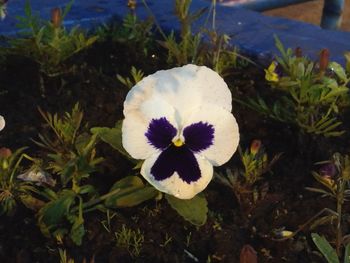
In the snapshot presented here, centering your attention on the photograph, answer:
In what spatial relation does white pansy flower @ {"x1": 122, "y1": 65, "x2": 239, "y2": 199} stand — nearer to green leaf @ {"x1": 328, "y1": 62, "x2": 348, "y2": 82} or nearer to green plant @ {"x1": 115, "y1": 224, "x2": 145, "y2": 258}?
green plant @ {"x1": 115, "y1": 224, "x2": 145, "y2": 258}

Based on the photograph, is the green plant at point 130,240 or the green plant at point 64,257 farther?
the green plant at point 130,240

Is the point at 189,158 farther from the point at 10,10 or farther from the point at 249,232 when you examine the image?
the point at 10,10

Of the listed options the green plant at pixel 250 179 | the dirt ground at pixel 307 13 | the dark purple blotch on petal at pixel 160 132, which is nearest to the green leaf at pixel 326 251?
the green plant at pixel 250 179

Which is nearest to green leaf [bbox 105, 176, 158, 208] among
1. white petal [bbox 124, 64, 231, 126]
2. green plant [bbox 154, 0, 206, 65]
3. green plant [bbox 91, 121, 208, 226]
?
green plant [bbox 91, 121, 208, 226]

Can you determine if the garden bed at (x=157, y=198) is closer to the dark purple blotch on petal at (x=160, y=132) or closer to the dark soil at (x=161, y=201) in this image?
the dark soil at (x=161, y=201)

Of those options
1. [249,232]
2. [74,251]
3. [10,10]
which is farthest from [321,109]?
[10,10]

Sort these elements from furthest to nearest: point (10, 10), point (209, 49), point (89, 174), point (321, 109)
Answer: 1. point (10, 10)
2. point (209, 49)
3. point (321, 109)
4. point (89, 174)

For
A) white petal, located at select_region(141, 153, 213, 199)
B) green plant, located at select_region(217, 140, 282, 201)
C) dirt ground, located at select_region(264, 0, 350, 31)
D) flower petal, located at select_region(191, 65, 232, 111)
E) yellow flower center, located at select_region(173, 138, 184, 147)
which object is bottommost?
dirt ground, located at select_region(264, 0, 350, 31)
